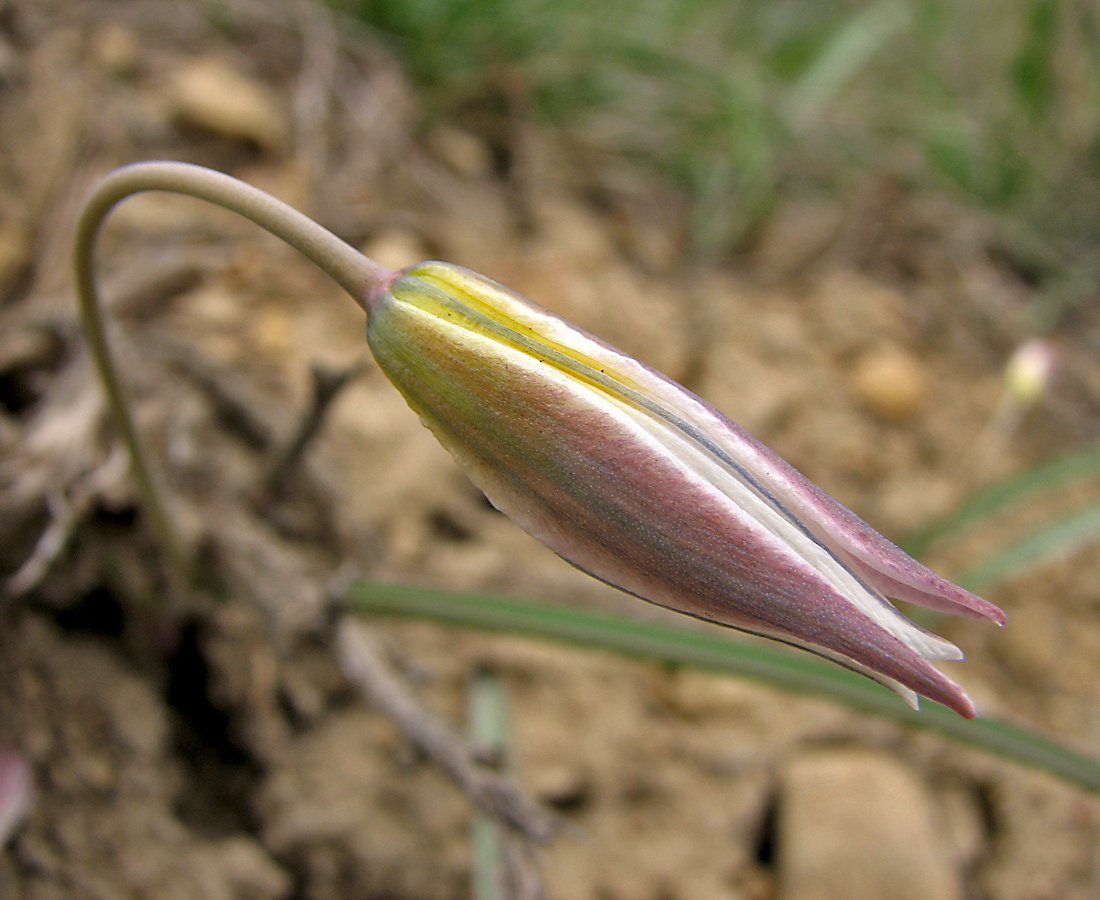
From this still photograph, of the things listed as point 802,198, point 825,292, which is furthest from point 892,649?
point 802,198

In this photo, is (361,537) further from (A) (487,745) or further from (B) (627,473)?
(B) (627,473)

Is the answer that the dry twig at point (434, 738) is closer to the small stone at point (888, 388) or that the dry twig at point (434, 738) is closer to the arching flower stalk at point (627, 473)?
the arching flower stalk at point (627, 473)

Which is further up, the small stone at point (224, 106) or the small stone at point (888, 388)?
the small stone at point (888, 388)

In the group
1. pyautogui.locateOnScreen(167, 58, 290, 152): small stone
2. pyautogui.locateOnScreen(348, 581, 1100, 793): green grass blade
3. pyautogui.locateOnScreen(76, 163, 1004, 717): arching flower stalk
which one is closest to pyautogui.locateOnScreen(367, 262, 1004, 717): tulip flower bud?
pyautogui.locateOnScreen(76, 163, 1004, 717): arching flower stalk

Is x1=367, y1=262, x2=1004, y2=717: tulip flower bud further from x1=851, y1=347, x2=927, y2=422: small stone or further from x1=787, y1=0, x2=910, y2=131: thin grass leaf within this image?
x1=787, y1=0, x2=910, y2=131: thin grass leaf

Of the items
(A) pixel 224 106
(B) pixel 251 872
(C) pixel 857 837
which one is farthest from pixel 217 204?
Result: (A) pixel 224 106

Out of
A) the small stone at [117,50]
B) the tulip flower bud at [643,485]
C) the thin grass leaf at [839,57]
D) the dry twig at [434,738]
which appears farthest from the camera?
the thin grass leaf at [839,57]

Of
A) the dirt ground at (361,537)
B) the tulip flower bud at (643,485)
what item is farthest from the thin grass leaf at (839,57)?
the tulip flower bud at (643,485)
